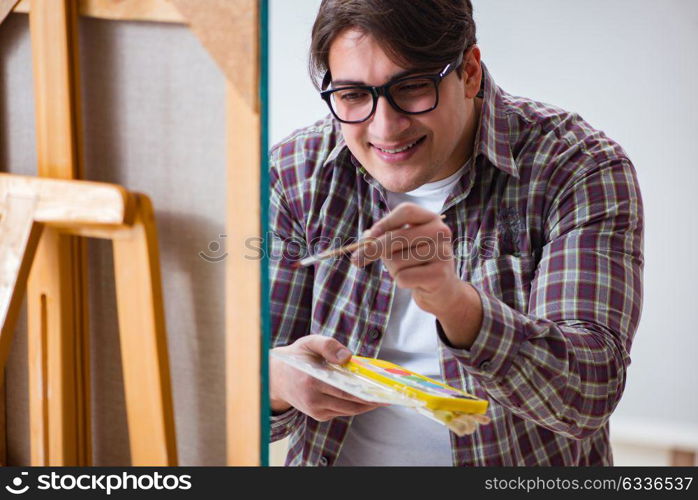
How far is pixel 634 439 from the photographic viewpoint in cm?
236

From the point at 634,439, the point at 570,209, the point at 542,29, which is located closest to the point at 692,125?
the point at 542,29

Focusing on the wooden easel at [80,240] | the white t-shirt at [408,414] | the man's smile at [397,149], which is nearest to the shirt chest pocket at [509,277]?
the white t-shirt at [408,414]

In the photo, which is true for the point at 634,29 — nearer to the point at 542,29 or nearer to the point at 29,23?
the point at 542,29

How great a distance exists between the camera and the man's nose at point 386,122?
1.24 metres

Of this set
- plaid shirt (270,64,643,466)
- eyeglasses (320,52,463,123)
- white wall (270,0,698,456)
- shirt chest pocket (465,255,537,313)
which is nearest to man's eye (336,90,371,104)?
eyeglasses (320,52,463,123)

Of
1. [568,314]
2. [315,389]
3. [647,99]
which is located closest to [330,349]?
[315,389]

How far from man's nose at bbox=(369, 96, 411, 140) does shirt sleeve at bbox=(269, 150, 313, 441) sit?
0.25m

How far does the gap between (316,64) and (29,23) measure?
543mm

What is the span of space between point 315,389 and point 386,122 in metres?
0.43

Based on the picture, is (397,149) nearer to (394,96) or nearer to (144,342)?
(394,96)

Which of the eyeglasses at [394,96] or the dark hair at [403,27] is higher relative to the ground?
the dark hair at [403,27]

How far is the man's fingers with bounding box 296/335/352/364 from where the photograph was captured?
1010 millimetres

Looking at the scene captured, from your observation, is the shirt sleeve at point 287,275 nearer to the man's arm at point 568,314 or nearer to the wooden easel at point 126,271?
the man's arm at point 568,314

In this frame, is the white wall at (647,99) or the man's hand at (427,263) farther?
Result: the white wall at (647,99)
